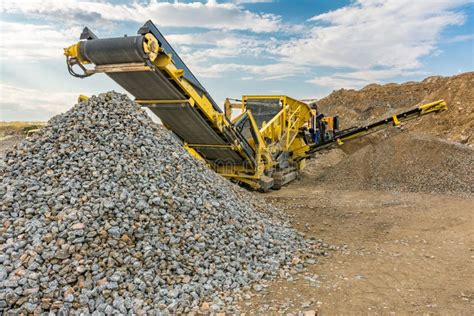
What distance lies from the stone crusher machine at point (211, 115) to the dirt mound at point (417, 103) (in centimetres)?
808

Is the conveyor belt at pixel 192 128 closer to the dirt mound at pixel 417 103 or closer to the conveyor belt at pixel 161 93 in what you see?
the conveyor belt at pixel 161 93

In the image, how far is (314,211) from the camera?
325 inches

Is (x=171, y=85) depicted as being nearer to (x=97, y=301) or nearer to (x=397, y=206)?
(x=97, y=301)

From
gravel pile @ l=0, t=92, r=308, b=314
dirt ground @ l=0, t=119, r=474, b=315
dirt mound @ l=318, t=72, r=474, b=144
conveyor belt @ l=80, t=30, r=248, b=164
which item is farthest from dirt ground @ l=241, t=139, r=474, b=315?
dirt mound @ l=318, t=72, r=474, b=144

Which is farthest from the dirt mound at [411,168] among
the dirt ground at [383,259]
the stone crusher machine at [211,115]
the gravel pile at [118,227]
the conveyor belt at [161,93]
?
the gravel pile at [118,227]

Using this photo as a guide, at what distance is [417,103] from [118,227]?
27527mm

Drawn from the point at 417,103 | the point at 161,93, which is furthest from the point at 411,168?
A: the point at 417,103

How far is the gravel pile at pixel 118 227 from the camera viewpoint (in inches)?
150

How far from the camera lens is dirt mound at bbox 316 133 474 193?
10305mm

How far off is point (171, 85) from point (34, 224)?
11.7 ft

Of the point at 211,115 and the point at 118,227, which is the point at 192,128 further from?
the point at 118,227

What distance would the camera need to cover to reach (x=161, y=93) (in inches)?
289

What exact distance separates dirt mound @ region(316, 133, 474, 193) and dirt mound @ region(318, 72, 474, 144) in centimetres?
568

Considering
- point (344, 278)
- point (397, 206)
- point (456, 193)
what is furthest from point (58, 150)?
point (456, 193)
